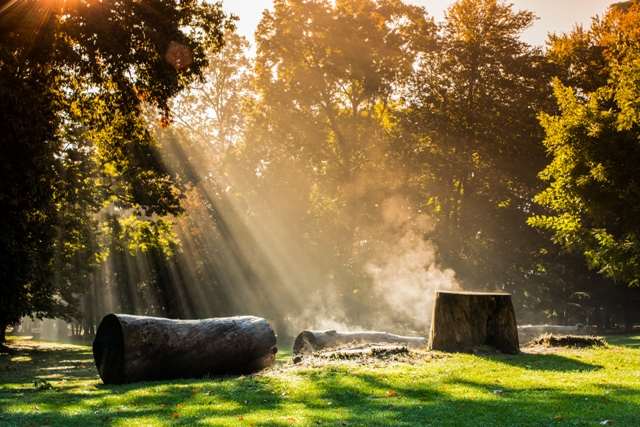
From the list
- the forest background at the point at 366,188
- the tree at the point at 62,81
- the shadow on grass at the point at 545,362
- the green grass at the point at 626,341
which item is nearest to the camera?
the shadow on grass at the point at 545,362

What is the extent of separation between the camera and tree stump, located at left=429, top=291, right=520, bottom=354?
13875 millimetres

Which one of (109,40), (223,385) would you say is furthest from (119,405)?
(109,40)

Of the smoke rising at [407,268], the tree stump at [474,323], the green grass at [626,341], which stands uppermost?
the smoke rising at [407,268]

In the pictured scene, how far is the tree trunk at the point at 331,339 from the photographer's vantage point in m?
18.2

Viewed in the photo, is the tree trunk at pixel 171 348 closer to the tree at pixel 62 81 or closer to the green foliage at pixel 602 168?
the tree at pixel 62 81

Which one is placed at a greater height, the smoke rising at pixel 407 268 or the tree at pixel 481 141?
the tree at pixel 481 141

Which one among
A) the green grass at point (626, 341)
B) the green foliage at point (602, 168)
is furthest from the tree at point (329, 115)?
the green foliage at point (602, 168)

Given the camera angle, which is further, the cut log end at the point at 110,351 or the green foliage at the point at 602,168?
the green foliage at the point at 602,168

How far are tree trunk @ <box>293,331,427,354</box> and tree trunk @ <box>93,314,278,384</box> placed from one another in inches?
173

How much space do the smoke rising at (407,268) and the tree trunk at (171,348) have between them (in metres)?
21.0

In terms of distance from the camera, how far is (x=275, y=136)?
42.1 meters

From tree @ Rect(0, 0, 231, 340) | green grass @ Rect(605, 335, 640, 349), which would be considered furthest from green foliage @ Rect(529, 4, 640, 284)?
tree @ Rect(0, 0, 231, 340)

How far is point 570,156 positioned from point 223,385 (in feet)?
47.6

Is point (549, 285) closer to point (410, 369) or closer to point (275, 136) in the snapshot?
point (275, 136)
